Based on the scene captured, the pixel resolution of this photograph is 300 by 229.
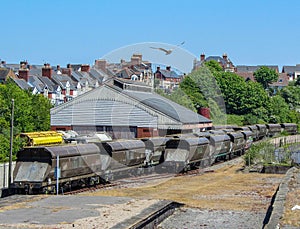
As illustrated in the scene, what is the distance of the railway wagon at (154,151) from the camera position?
43469mm

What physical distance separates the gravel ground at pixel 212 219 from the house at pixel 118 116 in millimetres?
35737

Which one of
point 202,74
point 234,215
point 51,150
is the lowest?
point 234,215

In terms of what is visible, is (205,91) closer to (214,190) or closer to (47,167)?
(214,190)

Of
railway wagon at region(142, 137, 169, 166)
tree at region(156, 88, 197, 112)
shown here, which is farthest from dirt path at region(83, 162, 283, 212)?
tree at region(156, 88, 197, 112)

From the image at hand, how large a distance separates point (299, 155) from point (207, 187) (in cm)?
1847

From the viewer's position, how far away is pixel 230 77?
365 ft

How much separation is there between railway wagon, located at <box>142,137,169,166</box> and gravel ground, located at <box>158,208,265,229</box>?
16.6 m

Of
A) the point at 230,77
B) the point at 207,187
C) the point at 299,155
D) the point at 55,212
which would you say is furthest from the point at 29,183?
the point at 230,77

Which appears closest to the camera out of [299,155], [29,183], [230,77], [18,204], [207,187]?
[18,204]

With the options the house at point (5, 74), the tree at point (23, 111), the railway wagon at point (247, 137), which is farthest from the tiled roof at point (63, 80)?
the railway wagon at point (247, 137)

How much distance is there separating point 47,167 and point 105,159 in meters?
6.38

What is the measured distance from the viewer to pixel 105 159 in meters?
37.0

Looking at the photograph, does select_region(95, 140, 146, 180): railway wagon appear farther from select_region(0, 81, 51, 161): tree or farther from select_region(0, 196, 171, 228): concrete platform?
select_region(0, 81, 51, 161): tree

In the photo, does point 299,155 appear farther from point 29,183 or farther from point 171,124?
point 29,183
